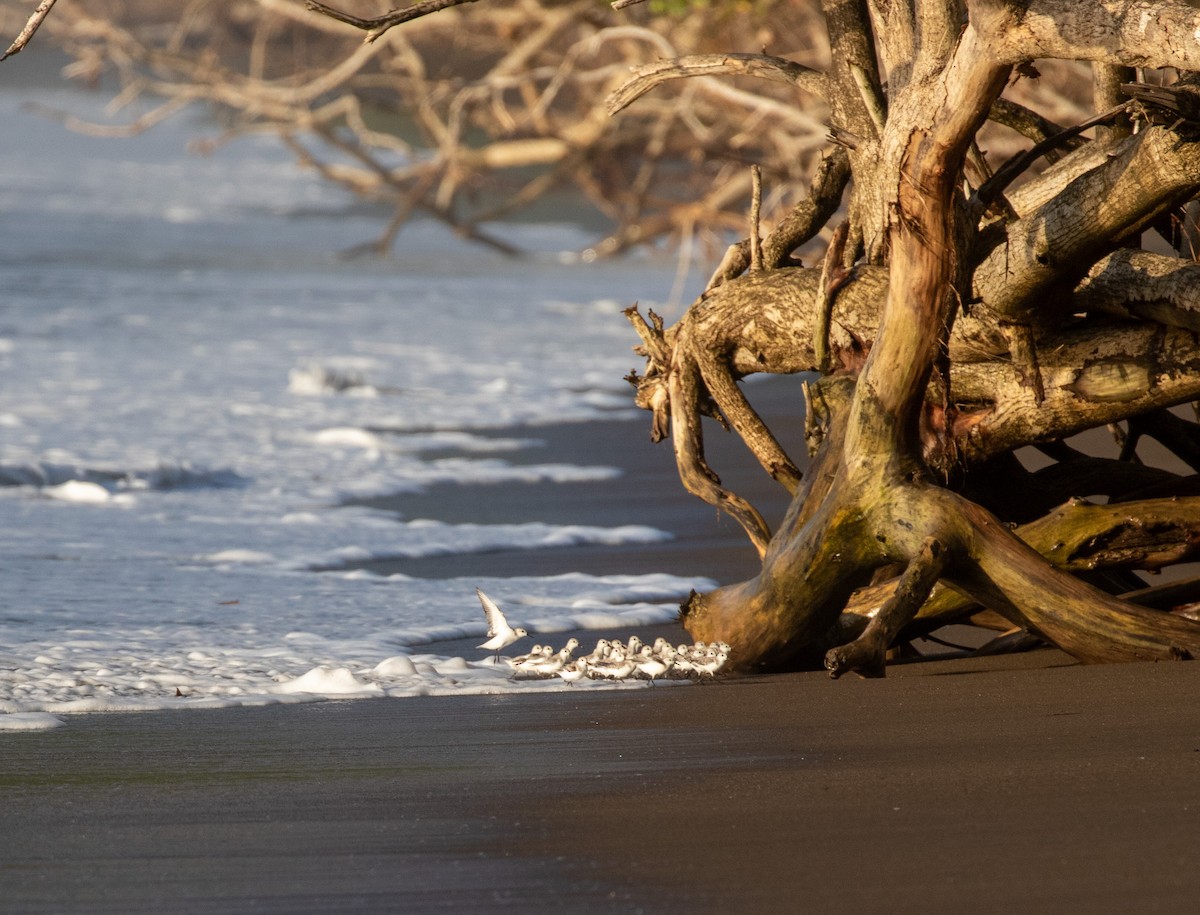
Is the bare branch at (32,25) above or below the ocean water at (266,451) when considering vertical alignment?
above

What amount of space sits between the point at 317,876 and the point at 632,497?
539 centimetres

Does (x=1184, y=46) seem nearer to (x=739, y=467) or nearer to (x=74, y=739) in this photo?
(x=74, y=739)

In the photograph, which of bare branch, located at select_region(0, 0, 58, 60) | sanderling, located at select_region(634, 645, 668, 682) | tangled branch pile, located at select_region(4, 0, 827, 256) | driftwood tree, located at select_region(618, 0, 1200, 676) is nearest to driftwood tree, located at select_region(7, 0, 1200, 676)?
driftwood tree, located at select_region(618, 0, 1200, 676)

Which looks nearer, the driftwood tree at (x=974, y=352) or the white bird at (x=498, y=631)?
the driftwood tree at (x=974, y=352)

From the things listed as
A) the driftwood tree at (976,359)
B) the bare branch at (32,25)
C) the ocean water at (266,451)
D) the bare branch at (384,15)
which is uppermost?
the bare branch at (384,15)

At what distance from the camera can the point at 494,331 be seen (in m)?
17.3

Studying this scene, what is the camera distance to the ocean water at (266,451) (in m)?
4.92

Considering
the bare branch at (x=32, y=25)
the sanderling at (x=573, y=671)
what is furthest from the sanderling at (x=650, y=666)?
the bare branch at (x=32, y=25)

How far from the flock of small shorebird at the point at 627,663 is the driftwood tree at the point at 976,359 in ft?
0.29

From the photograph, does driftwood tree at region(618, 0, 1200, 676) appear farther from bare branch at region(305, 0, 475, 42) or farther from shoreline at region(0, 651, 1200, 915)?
bare branch at region(305, 0, 475, 42)

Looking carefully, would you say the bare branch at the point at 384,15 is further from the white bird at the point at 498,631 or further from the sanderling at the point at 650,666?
the sanderling at the point at 650,666

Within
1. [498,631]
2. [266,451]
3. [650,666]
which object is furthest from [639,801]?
[266,451]

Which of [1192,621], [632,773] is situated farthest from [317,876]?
[1192,621]

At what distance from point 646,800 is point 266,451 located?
23.2ft
